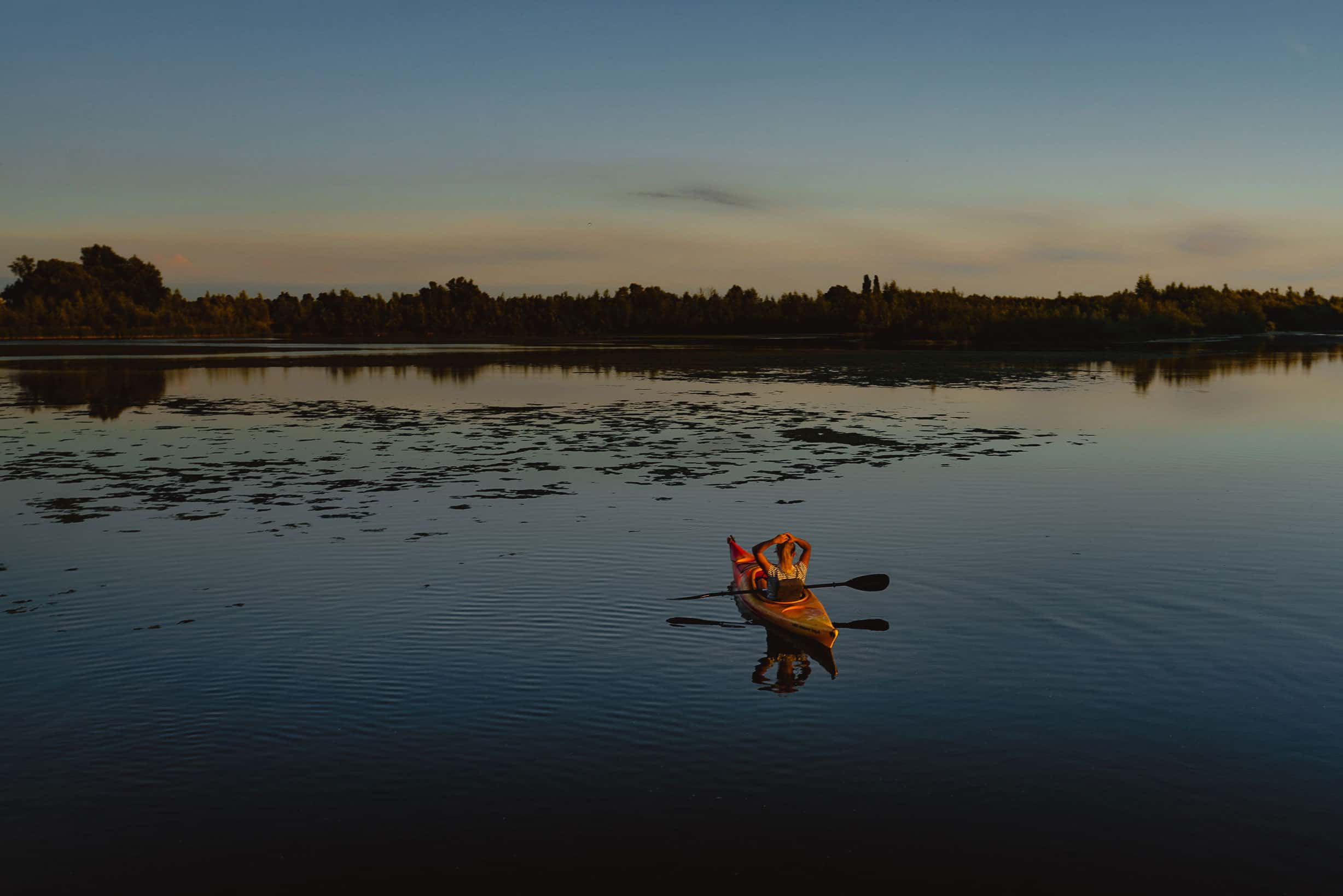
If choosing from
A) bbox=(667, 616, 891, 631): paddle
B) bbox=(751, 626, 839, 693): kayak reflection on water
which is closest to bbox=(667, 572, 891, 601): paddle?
bbox=(667, 616, 891, 631): paddle

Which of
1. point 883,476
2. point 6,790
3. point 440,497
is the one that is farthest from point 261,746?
point 883,476

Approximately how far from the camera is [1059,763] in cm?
1095

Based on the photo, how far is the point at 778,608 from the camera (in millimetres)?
15391

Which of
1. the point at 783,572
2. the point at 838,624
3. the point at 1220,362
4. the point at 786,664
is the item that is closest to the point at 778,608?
the point at 783,572

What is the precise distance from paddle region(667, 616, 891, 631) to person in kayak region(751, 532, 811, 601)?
637mm

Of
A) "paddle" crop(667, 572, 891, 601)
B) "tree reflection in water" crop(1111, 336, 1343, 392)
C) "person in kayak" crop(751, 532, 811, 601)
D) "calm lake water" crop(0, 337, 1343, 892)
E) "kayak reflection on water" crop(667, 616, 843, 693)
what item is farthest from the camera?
"tree reflection in water" crop(1111, 336, 1343, 392)

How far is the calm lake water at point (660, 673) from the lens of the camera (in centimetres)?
949

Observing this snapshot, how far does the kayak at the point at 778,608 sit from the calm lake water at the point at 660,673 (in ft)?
1.16

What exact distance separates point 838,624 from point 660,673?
3240 millimetres

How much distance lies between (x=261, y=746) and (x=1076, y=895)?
7.36 meters

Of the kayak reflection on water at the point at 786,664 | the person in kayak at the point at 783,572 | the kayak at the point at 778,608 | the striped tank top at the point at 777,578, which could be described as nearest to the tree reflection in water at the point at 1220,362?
the kayak at the point at 778,608

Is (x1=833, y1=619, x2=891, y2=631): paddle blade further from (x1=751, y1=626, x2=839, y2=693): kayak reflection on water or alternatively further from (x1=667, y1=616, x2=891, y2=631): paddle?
(x1=751, y1=626, x2=839, y2=693): kayak reflection on water

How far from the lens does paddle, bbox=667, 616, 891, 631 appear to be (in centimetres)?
1557

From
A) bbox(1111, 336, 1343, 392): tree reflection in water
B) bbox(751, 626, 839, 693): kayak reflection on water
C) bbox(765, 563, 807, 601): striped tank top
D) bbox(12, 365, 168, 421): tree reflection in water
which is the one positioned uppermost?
bbox(1111, 336, 1343, 392): tree reflection in water
